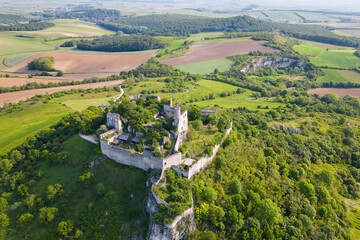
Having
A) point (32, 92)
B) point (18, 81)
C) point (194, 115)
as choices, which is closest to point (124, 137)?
point (194, 115)

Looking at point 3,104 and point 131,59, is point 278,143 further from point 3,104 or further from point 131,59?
point 131,59

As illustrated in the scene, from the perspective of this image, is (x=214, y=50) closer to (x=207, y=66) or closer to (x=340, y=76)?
(x=207, y=66)

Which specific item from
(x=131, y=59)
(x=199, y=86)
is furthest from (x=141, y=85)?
(x=131, y=59)

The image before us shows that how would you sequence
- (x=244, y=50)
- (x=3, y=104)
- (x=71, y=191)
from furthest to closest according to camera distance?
(x=244, y=50)
(x=3, y=104)
(x=71, y=191)

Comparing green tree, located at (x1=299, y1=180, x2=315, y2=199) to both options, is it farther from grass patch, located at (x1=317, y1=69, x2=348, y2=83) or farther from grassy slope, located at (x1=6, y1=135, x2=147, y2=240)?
grass patch, located at (x1=317, y1=69, x2=348, y2=83)

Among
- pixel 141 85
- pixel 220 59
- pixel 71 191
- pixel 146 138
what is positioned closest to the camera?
pixel 71 191
